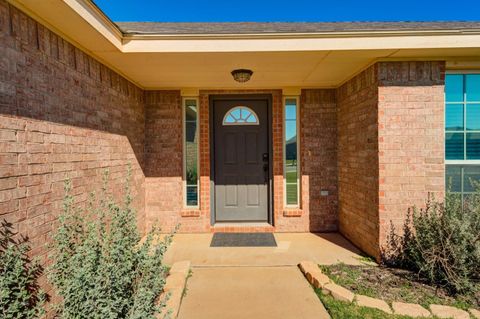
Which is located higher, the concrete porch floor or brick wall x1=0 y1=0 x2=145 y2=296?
brick wall x1=0 y1=0 x2=145 y2=296

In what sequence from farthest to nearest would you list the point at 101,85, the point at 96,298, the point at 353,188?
the point at 353,188 < the point at 101,85 < the point at 96,298

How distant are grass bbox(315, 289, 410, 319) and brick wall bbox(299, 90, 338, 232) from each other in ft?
7.75

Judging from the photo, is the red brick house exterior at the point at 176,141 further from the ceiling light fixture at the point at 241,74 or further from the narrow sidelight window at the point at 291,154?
the ceiling light fixture at the point at 241,74

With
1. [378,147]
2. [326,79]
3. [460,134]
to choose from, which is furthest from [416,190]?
[326,79]

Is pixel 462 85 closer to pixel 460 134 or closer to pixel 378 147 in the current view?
pixel 460 134

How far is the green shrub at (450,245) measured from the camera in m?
2.78

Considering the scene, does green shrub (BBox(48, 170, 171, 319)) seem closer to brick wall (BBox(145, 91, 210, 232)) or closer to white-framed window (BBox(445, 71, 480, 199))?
brick wall (BBox(145, 91, 210, 232))

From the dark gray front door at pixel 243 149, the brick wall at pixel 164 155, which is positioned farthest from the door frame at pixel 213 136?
the brick wall at pixel 164 155

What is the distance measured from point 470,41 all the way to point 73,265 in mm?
4254

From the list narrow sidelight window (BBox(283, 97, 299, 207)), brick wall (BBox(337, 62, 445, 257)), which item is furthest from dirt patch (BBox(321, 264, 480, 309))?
narrow sidelight window (BBox(283, 97, 299, 207))

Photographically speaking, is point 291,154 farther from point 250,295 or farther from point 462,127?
point 250,295

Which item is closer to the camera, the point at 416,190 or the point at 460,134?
the point at 416,190

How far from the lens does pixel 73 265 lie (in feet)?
6.20

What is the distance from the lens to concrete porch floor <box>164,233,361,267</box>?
12.1 ft
